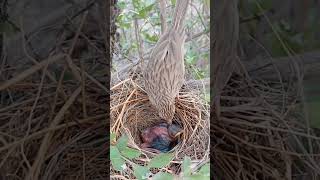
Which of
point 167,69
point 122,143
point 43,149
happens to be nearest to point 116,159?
point 122,143

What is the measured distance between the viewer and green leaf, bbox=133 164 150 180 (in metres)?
0.98

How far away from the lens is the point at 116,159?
99 centimetres

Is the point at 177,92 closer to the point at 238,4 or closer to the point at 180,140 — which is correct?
the point at 180,140

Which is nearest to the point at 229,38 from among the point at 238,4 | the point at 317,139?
the point at 238,4

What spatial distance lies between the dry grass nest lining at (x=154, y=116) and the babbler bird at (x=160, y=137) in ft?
0.05

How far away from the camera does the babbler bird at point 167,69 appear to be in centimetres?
102

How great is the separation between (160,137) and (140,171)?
0.12 metres

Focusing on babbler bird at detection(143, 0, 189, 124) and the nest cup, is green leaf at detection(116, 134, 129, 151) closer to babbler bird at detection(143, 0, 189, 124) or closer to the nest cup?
the nest cup

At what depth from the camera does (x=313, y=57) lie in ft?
1.67

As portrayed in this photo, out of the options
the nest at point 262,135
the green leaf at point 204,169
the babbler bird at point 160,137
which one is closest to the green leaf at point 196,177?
the green leaf at point 204,169

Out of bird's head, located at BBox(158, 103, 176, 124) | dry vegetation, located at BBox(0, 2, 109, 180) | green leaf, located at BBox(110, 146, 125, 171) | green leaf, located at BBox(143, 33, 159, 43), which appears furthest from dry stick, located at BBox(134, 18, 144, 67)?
dry vegetation, located at BBox(0, 2, 109, 180)

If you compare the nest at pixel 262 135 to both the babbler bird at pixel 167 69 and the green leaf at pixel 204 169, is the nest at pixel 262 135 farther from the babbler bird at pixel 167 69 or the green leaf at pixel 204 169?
the babbler bird at pixel 167 69

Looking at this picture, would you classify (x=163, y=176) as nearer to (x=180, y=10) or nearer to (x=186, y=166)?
(x=186, y=166)

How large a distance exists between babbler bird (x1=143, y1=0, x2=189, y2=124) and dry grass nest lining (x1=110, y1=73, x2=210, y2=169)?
20 mm
